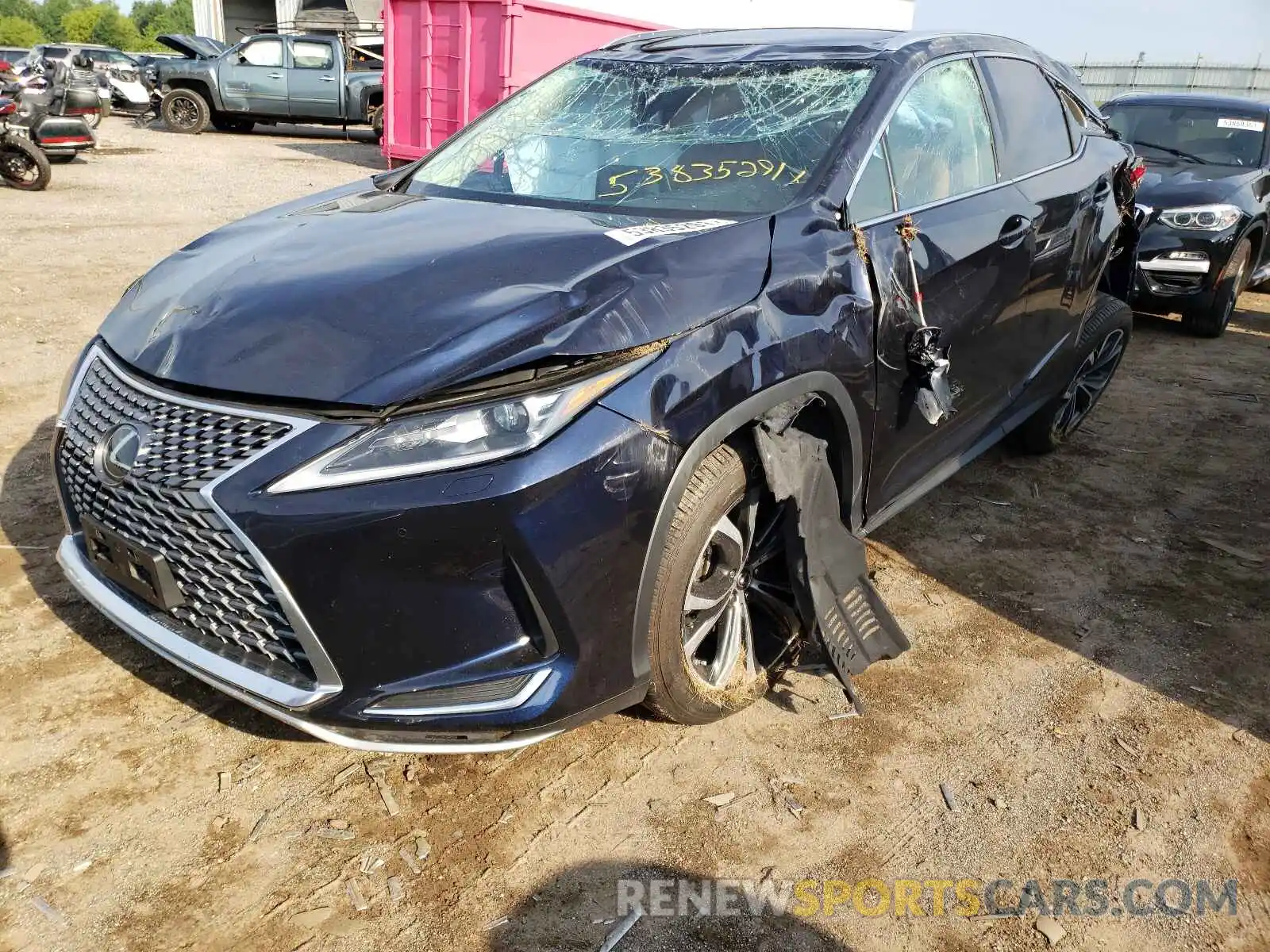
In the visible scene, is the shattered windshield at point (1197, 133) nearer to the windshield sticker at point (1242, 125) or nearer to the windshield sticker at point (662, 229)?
the windshield sticker at point (1242, 125)

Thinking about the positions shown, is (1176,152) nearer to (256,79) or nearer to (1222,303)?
(1222,303)

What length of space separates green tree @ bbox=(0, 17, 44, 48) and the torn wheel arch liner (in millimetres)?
90659

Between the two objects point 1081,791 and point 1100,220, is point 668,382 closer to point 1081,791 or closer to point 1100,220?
point 1081,791

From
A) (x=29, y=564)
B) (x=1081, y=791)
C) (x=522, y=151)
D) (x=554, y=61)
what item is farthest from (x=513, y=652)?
(x=554, y=61)

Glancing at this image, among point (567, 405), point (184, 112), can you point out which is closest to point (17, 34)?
point (184, 112)

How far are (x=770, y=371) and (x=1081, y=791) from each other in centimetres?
140

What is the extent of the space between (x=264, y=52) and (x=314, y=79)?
103cm

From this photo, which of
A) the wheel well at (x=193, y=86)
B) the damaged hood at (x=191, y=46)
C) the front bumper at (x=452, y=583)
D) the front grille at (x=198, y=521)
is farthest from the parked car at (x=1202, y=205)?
the damaged hood at (x=191, y=46)

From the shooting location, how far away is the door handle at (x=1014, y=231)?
3.40m

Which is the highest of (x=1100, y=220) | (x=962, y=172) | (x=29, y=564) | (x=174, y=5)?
(x=962, y=172)

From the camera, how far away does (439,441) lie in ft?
6.51

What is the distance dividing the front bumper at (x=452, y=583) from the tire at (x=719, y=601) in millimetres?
156

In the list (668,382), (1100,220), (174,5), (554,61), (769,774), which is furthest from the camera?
(174,5)

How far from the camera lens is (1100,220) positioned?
4238mm
